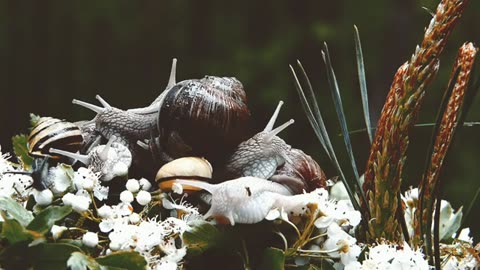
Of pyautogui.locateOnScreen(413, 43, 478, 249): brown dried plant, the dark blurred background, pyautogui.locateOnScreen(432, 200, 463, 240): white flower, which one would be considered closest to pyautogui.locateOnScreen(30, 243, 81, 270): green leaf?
pyautogui.locateOnScreen(413, 43, 478, 249): brown dried plant

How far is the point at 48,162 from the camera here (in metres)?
0.83

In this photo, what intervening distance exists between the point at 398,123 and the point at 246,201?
179mm

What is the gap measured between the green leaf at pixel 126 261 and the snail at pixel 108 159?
0.48 ft

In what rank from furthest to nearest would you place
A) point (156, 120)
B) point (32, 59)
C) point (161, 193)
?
point (32, 59) → point (156, 120) → point (161, 193)

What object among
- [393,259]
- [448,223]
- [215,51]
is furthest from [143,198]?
[215,51]

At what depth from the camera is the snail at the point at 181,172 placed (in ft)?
2.62

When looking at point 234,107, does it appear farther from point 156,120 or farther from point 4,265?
point 4,265

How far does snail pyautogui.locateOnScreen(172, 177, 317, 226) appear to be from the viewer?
29.6 inches

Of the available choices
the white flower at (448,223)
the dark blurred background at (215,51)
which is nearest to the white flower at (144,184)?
the white flower at (448,223)

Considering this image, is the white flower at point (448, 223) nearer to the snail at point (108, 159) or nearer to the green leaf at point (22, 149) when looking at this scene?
the snail at point (108, 159)

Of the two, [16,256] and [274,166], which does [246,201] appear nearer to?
[274,166]

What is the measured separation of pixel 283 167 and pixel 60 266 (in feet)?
0.94

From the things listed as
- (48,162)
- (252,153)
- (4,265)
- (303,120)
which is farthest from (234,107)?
(303,120)

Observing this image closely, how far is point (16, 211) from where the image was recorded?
728mm
